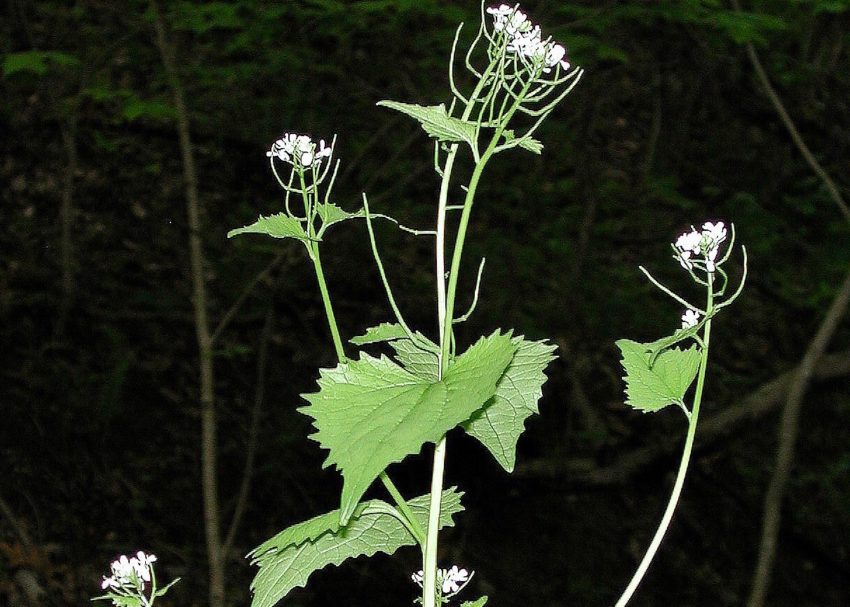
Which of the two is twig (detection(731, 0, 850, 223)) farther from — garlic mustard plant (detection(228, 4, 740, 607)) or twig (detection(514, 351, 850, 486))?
garlic mustard plant (detection(228, 4, 740, 607))

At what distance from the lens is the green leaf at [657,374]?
88 cm

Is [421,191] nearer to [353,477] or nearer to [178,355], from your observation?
[178,355]

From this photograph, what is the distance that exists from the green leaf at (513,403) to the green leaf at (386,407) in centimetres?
12

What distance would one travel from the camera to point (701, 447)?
5285 millimetres

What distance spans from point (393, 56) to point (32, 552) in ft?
9.65

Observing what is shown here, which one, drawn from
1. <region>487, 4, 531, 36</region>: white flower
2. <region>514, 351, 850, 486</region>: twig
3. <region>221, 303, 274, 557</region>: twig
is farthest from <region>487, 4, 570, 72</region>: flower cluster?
<region>514, 351, 850, 486</region>: twig

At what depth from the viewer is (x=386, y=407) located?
2.60 feet

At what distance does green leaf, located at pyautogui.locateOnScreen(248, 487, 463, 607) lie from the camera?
36.5 inches

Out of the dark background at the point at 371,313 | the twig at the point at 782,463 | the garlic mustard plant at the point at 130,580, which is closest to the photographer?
the garlic mustard plant at the point at 130,580

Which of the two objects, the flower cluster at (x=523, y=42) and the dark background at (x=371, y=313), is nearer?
the flower cluster at (x=523, y=42)

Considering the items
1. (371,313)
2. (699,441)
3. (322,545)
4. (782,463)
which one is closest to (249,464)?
(782,463)

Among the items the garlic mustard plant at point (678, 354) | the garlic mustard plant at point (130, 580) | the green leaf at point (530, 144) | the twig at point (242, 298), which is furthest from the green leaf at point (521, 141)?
the twig at point (242, 298)

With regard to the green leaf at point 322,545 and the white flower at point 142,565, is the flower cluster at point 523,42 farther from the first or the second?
the white flower at point 142,565

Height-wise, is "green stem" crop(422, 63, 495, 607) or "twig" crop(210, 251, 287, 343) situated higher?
"twig" crop(210, 251, 287, 343)
